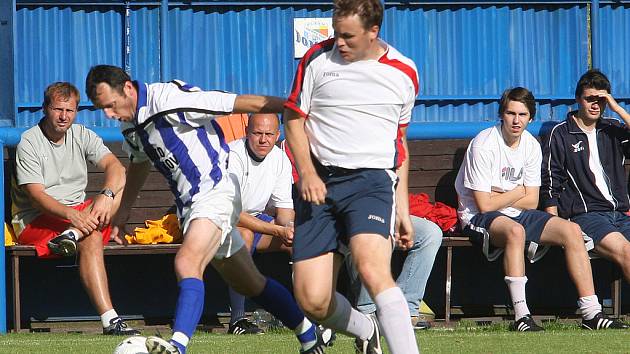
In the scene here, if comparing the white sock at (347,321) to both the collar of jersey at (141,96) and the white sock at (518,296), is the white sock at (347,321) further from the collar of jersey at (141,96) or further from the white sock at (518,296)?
the white sock at (518,296)

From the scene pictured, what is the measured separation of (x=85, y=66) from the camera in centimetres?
1894

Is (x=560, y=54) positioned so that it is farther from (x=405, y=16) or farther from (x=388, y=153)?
(x=388, y=153)

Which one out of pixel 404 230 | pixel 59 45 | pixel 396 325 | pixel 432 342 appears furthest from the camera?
pixel 59 45

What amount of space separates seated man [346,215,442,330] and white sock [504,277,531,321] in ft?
1.96

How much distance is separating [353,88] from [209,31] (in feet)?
44.9

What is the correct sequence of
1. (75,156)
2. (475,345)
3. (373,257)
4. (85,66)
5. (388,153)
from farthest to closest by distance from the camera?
(85,66), (75,156), (475,345), (388,153), (373,257)

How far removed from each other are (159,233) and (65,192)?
780 mm

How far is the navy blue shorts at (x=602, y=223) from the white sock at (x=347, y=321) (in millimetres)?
3287

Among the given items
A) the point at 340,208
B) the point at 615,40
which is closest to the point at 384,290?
the point at 340,208

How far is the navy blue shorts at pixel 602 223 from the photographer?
9.08 m

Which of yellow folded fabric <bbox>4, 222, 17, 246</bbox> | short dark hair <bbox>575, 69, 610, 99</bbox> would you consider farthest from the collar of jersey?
short dark hair <bbox>575, 69, 610, 99</bbox>

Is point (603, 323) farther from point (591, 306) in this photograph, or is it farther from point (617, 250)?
point (617, 250)

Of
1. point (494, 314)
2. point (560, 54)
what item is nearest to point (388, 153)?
point (494, 314)

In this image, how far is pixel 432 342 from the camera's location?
7660mm
